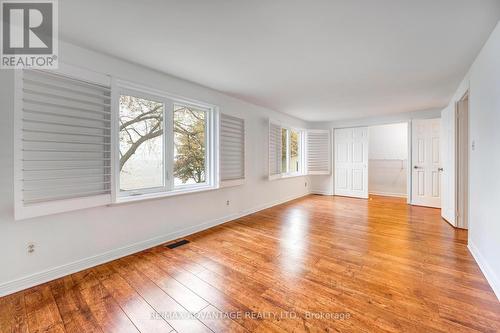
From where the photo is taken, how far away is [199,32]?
1.95m

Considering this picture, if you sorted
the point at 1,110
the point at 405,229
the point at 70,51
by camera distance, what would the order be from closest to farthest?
1. the point at 1,110
2. the point at 70,51
3. the point at 405,229

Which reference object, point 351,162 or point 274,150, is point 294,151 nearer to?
point 274,150

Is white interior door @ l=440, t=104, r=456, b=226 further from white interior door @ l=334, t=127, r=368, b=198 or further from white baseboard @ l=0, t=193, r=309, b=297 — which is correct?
white baseboard @ l=0, t=193, r=309, b=297

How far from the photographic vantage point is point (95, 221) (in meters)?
2.33

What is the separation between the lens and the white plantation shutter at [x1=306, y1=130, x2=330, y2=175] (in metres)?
6.42

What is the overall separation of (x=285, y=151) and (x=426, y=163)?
10.4 ft

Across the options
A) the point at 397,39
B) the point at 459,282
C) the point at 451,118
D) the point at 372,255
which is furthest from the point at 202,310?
the point at 451,118

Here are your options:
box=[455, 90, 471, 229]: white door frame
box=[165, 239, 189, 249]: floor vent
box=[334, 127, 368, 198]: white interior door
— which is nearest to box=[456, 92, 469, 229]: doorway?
box=[455, 90, 471, 229]: white door frame

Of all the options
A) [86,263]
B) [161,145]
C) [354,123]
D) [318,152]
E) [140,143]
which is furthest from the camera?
[318,152]

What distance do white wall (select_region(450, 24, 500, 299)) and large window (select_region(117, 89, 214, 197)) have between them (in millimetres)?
3244

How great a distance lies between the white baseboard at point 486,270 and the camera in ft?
5.89

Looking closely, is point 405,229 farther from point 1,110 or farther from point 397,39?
point 1,110

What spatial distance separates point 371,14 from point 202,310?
102 inches
